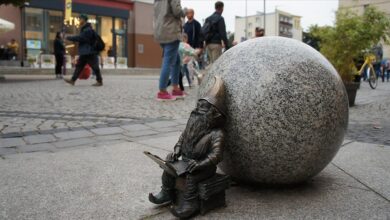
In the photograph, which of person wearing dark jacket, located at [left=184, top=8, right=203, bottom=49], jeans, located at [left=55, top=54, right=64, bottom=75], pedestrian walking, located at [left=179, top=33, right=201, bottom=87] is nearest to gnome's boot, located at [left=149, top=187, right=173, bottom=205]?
pedestrian walking, located at [left=179, top=33, right=201, bottom=87]

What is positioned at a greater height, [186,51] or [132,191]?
[186,51]

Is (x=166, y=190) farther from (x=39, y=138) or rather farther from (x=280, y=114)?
(x=39, y=138)

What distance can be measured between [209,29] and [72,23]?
2101 centimetres

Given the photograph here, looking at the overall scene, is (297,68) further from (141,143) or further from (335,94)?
(141,143)

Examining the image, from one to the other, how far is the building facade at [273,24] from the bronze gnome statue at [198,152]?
106 metres

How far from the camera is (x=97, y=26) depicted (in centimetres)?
3091

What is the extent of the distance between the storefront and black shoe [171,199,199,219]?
23.0m

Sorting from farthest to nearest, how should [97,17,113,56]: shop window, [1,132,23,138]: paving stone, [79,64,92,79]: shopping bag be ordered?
[97,17,113,56]: shop window
[79,64,92,79]: shopping bag
[1,132,23,138]: paving stone

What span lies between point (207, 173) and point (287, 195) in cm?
75

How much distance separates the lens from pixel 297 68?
9.67 feet

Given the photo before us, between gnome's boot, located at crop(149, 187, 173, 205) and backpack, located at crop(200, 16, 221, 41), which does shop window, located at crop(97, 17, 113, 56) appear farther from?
gnome's boot, located at crop(149, 187, 173, 205)

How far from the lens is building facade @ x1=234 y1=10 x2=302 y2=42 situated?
108331 millimetres

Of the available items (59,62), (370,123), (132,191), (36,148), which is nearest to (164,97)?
(370,123)

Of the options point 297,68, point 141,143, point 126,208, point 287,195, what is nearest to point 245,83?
point 297,68
